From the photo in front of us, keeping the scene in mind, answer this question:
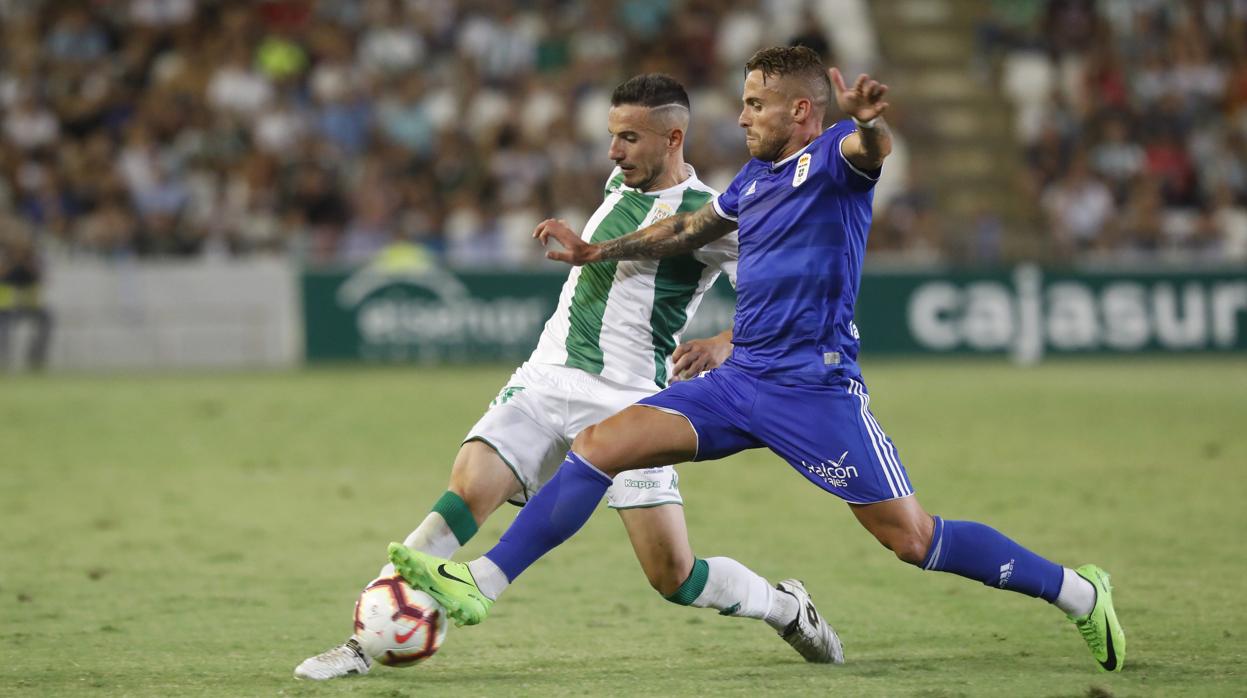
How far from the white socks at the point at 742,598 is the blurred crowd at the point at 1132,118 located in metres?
15.6

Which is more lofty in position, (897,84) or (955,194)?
(897,84)

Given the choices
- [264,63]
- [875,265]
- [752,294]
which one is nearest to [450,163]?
[264,63]

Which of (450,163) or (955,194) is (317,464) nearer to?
(450,163)

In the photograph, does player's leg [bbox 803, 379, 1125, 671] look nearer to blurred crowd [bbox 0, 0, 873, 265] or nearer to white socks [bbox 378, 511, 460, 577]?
white socks [bbox 378, 511, 460, 577]

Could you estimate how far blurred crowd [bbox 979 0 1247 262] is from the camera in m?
21.3

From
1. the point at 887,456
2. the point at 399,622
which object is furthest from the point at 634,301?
the point at 399,622

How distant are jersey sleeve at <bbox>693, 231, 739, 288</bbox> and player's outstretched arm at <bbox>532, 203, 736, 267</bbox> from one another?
98 mm

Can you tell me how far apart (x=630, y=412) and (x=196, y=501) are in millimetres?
5472

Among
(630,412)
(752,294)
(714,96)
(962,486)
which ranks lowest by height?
(962,486)

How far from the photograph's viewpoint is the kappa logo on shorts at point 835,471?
17.9ft

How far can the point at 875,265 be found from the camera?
2038cm

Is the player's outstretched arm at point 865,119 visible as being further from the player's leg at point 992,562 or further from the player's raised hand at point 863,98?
the player's leg at point 992,562

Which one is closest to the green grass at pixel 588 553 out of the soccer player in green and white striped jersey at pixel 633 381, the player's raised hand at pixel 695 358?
the soccer player in green and white striped jersey at pixel 633 381

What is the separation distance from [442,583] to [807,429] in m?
1.34
